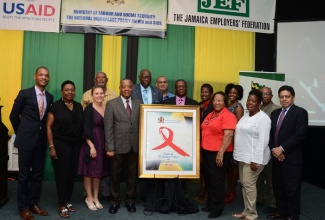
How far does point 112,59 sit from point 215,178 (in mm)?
2927

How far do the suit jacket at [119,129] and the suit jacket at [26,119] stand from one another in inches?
29.7

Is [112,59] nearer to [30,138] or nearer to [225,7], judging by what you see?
[225,7]

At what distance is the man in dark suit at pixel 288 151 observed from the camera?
11.5ft

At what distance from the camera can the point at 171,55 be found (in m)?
5.64

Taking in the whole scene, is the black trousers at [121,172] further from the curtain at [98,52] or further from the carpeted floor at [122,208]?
the curtain at [98,52]

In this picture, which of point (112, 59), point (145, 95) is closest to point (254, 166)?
point (145, 95)

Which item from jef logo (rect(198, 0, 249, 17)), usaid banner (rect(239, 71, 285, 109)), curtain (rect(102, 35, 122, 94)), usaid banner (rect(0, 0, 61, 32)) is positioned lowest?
usaid banner (rect(239, 71, 285, 109))

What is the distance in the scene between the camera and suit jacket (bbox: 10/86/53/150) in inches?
133

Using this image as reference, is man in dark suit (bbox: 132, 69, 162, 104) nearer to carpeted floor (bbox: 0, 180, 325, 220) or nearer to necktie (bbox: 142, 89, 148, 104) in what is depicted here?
necktie (bbox: 142, 89, 148, 104)

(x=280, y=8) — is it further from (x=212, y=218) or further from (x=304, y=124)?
(x=212, y=218)

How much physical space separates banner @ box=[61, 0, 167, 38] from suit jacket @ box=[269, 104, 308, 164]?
112 inches

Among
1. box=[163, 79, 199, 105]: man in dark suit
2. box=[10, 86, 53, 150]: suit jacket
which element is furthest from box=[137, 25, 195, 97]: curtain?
box=[10, 86, 53, 150]: suit jacket

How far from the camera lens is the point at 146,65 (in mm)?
5582

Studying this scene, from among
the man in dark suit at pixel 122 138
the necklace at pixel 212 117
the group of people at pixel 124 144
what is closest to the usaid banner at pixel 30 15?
the group of people at pixel 124 144
